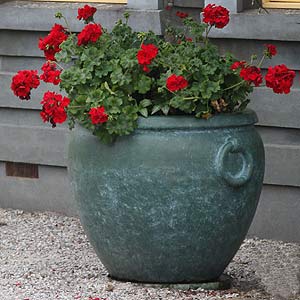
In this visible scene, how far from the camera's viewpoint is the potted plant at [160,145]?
15.4ft

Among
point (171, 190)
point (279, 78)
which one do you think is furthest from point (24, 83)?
point (279, 78)

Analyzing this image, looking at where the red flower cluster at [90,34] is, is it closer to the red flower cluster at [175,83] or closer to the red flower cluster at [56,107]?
the red flower cluster at [56,107]

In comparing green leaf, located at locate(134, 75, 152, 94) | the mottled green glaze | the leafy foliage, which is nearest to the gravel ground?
the mottled green glaze

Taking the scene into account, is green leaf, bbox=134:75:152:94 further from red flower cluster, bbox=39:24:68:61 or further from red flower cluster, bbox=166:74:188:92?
red flower cluster, bbox=39:24:68:61

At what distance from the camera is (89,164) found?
189 inches

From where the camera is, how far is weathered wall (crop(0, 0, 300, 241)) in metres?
5.99

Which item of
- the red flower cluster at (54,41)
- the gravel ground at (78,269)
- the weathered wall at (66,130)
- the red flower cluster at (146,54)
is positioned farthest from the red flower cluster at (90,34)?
the weathered wall at (66,130)

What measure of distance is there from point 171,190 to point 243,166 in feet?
1.26

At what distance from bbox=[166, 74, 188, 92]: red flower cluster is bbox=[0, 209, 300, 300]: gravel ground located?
1.05 m

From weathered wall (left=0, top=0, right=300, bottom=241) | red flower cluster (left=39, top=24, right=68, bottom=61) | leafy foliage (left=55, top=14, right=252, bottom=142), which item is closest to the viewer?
leafy foliage (left=55, top=14, right=252, bottom=142)

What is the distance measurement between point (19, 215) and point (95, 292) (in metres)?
2.07

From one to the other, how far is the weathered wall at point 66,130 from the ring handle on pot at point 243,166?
1.27 metres

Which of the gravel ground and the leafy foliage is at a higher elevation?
the leafy foliage

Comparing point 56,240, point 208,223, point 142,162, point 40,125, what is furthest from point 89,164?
point 40,125
